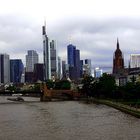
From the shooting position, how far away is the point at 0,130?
47031 millimetres

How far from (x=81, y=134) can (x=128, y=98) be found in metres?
57.4

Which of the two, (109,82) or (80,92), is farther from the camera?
(80,92)

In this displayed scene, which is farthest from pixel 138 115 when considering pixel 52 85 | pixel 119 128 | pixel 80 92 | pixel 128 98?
pixel 52 85

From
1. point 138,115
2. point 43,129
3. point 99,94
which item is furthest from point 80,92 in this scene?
point 43,129

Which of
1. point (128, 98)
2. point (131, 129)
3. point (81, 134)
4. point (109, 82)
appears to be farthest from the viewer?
point (109, 82)

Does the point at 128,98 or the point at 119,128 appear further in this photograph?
the point at 128,98

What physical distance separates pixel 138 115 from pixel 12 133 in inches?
759

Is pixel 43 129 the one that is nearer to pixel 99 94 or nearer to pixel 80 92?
pixel 99 94

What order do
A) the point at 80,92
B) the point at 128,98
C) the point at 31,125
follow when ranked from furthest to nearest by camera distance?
the point at 80,92, the point at 128,98, the point at 31,125

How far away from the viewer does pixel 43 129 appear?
47.2m

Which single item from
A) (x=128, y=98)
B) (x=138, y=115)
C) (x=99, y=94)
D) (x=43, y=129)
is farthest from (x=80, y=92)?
(x=43, y=129)

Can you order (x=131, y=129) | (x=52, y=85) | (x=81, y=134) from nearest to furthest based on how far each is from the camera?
(x=81, y=134) → (x=131, y=129) → (x=52, y=85)

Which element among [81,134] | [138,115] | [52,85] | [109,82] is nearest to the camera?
[81,134]

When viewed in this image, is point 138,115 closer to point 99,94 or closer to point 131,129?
point 131,129
